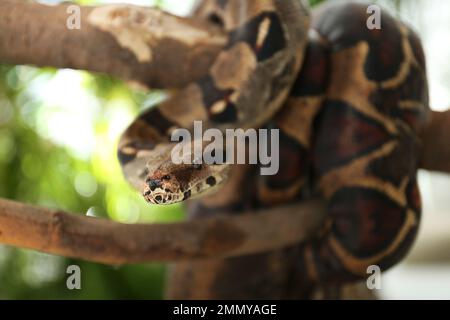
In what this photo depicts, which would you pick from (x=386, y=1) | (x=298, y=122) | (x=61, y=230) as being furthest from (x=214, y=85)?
(x=386, y=1)

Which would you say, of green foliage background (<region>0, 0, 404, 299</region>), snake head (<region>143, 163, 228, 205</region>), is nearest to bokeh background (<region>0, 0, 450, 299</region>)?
green foliage background (<region>0, 0, 404, 299</region>)

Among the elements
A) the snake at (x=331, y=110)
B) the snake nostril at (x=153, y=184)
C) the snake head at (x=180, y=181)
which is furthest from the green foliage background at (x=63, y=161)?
the snake nostril at (x=153, y=184)

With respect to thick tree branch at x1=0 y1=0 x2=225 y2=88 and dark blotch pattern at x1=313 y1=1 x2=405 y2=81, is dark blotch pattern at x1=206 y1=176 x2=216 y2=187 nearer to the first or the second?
thick tree branch at x1=0 y1=0 x2=225 y2=88

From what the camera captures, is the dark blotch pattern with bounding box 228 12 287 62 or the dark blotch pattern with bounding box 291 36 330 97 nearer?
the dark blotch pattern with bounding box 228 12 287 62

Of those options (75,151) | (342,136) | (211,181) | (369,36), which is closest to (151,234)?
(211,181)

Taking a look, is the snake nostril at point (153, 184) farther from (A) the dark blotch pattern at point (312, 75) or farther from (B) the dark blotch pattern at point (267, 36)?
(A) the dark blotch pattern at point (312, 75)
